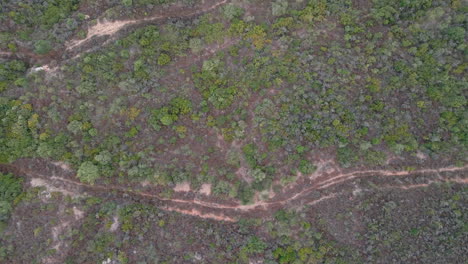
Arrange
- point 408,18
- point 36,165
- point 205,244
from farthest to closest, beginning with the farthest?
point 408,18 → point 36,165 → point 205,244

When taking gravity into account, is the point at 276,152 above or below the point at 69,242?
above

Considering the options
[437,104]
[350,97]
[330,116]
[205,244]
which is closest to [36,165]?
[205,244]

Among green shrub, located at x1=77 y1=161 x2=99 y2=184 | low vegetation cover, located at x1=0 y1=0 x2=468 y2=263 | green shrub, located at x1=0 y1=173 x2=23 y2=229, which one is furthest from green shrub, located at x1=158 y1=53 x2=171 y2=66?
green shrub, located at x1=0 y1=173 x2=23 y2=229

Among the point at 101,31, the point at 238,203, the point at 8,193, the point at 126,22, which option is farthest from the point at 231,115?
the point at 8,193

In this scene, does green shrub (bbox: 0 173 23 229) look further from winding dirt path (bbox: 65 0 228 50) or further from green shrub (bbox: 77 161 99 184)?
winding dirt path (bbox: 65 0 228 50)

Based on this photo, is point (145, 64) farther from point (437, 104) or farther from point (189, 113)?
point (437, 104)

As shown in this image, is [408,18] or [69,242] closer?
[69,242]

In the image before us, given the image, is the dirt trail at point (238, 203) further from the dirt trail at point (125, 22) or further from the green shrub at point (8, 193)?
the dirt trail at point (125, 22)
